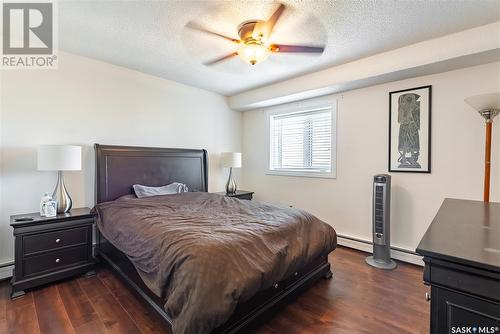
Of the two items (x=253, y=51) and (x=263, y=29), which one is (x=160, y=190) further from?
(x=263, y=29)

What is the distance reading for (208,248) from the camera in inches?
61.7

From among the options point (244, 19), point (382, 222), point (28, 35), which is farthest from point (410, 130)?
point (28, 35)

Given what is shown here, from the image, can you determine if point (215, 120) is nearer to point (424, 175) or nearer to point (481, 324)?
point (424, 175)

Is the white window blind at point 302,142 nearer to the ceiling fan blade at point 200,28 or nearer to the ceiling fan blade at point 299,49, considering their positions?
the ceiling fan blade at point 299,49

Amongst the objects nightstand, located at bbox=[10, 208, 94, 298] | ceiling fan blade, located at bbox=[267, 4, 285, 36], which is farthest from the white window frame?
nightstand, located at bbox=[10, 208, 94, 298]

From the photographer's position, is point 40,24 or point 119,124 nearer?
point 40,24

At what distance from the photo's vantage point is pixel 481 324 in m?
0.82

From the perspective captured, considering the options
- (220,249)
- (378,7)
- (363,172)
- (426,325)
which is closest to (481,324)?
(220,249)

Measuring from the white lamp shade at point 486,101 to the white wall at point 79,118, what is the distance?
3.68m

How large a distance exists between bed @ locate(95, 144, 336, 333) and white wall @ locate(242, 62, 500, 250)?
116cm

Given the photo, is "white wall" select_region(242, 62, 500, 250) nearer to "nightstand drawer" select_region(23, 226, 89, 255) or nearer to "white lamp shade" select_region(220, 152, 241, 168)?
"white lamp shade" select_region(220, 152, 241, 168)

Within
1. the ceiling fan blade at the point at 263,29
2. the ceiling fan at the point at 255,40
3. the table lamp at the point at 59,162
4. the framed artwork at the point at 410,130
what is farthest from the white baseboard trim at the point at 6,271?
the framed artwork at the point at 410,130

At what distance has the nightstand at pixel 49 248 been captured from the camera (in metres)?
2.27

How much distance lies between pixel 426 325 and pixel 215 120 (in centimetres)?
406
